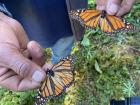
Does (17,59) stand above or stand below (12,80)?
above

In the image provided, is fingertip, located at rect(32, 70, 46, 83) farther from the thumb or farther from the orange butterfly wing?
the orange butterfly wing

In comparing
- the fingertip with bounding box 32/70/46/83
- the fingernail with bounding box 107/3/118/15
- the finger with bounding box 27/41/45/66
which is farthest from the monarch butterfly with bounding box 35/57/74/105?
the fingernail with bounding box 107/3/118/15

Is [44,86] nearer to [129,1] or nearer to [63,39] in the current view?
[129,1]

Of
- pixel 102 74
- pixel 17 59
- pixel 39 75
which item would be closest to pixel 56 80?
pixel 39 75

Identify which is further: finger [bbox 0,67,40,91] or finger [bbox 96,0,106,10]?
finger [bbox 96,0,106,10]

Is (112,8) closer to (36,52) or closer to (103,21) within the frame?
(103,21)

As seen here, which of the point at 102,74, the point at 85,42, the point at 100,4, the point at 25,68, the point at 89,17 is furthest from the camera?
the point at 85,42

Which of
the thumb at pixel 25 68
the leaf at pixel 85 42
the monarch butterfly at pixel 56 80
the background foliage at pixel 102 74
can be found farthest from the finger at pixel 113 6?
the leaf at pixel 85 42
